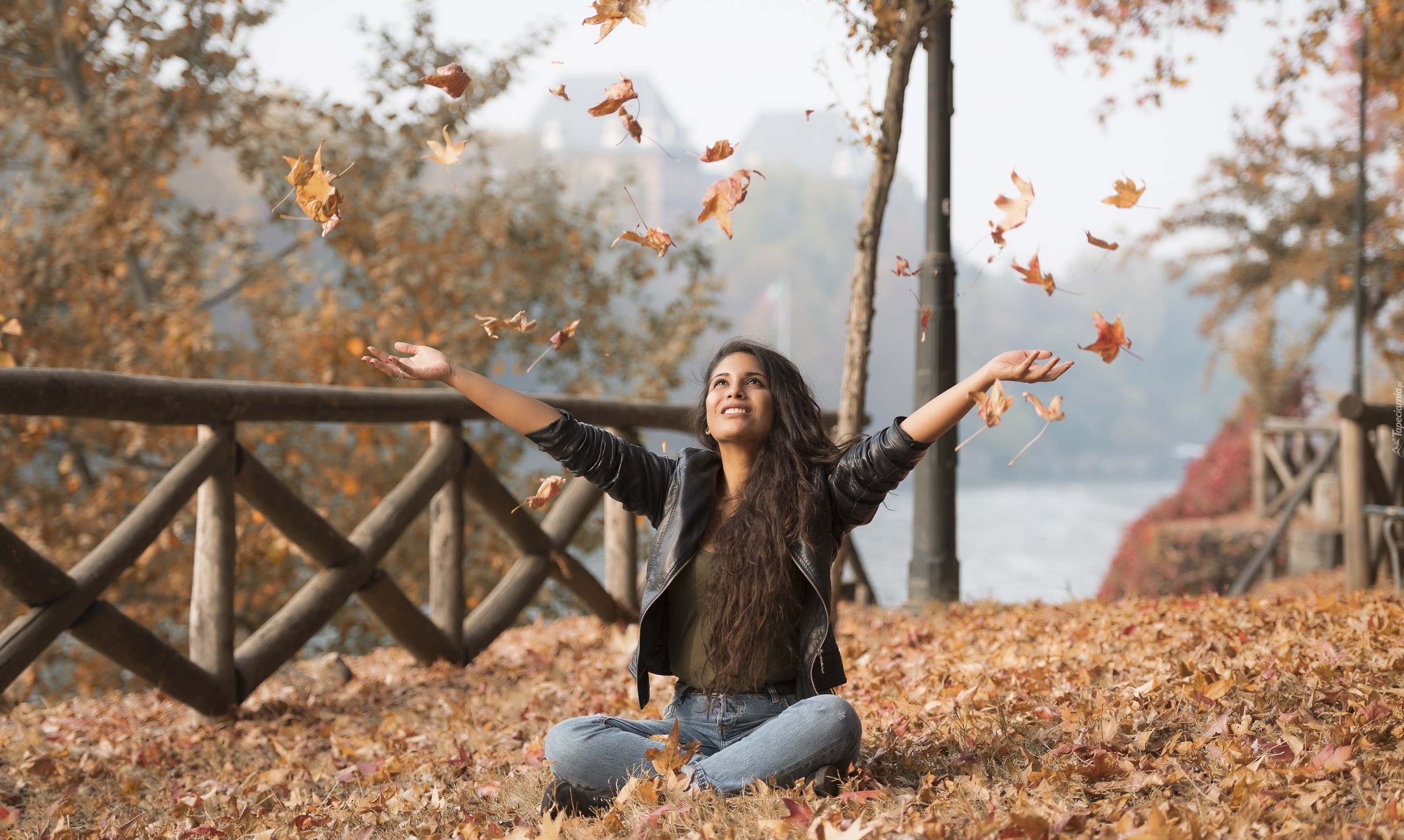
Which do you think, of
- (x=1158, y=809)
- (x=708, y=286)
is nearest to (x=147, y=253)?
(x=708, y=286)

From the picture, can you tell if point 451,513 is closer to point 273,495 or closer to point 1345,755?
point 273,495

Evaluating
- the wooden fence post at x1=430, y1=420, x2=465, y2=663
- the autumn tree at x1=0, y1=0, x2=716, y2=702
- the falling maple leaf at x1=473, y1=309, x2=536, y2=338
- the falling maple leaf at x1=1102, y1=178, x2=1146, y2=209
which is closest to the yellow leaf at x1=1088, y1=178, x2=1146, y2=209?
the falling maple leaf at x1=1102, y1=178, x2=1146, y2=209

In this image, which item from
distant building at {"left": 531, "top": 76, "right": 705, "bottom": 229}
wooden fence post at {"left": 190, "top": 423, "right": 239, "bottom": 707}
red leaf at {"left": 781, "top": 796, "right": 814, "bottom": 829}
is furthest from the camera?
distant building at {"left": 531, "top": 76, "right": 705, "bottom": 229}

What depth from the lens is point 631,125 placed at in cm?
256

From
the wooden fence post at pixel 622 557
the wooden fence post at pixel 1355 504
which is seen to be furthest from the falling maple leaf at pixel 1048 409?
the wooden fence post at pixel 1355 504

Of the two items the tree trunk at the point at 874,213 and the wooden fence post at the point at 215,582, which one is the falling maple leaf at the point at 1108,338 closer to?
the tree trunk at the point at 874,213

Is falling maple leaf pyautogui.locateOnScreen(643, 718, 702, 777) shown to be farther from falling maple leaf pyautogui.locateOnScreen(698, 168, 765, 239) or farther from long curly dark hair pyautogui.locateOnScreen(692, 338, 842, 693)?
falling maple leaf pyautogui.locateOnScreen(698, 168, 765, 239)

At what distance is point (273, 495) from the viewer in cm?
372

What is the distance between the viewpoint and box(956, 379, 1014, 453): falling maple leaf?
218cm

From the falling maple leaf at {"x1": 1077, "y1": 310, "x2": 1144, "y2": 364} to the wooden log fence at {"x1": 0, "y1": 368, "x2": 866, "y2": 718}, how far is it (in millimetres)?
2103

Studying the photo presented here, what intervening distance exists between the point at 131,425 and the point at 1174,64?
8010mm

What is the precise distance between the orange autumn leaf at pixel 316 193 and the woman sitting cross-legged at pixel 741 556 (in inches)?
14.2

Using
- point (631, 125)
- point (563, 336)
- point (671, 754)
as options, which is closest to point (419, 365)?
point (563, 336)

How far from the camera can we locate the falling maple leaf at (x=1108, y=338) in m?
2.28
